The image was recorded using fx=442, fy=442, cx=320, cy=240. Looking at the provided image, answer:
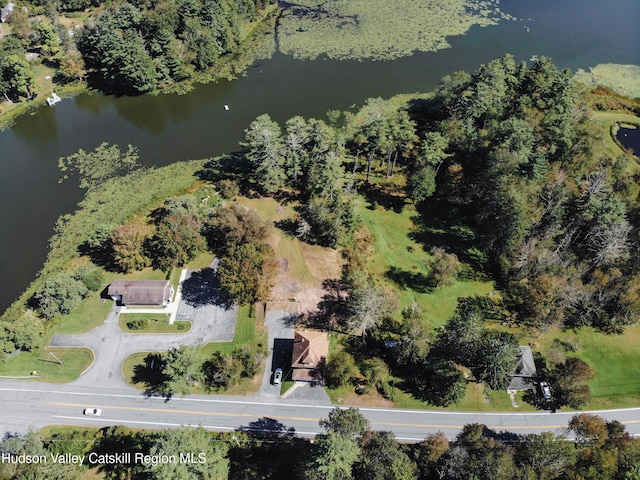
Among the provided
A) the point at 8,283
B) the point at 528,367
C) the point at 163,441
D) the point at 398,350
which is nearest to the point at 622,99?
the point at 528,367

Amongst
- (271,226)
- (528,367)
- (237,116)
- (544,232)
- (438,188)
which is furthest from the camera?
(237,116)

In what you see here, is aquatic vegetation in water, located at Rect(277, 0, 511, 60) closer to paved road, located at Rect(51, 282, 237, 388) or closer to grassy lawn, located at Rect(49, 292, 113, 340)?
paved road, located at Rect(51, 282, 237, 388)

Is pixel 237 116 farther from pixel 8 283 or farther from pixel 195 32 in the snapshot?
pixel 8 283

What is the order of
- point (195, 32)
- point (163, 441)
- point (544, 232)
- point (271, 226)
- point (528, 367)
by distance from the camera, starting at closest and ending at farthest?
point (163, 441) < point (528, 367) < point (544, 232) < point (271, 226) < point (195, 32)

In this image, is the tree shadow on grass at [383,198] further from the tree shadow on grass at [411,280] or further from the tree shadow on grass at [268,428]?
the tree shadow on grass at [268,428]

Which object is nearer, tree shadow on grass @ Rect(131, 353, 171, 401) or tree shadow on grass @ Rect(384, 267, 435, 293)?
tree shadow on grass @ Rect(131, 353, 171, 401)

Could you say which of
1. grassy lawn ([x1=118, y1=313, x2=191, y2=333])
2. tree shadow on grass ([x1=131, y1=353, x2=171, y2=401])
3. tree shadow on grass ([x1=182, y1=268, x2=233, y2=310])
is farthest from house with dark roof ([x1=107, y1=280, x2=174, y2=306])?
tree shadow on grass ([x1=131, y1=353, x2=171, y2=401])

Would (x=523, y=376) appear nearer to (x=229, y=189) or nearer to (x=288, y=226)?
(x=288, y=226)
